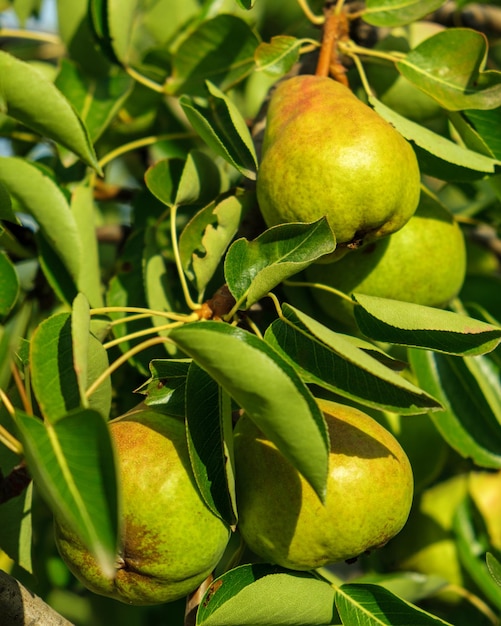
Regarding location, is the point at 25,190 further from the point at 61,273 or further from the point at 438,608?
the point at 438,608

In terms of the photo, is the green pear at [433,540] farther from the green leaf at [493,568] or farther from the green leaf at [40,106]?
the green leaf at [40,106]

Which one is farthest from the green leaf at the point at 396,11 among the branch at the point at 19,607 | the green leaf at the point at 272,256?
the branch at the point at 19,607

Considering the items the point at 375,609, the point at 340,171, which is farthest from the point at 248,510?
the point at 340,171

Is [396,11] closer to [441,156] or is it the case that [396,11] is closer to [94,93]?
[441,156]

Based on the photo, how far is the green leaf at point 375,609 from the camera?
3.51 feet

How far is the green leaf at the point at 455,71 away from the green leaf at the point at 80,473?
0.84m

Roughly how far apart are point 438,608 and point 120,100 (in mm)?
1415

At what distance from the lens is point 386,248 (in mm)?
1297

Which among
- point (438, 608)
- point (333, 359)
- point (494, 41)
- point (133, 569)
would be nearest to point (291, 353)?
point (333, 359)

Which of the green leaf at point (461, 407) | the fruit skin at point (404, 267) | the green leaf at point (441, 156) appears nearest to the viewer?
the green leaf at point (441, 156)

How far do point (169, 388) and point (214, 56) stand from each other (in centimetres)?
75

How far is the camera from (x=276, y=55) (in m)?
1.32

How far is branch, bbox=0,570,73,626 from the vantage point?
967mm

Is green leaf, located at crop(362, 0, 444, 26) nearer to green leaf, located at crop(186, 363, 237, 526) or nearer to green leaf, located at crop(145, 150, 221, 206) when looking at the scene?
green leaf, located at crop(145, 150, 221, 206)
